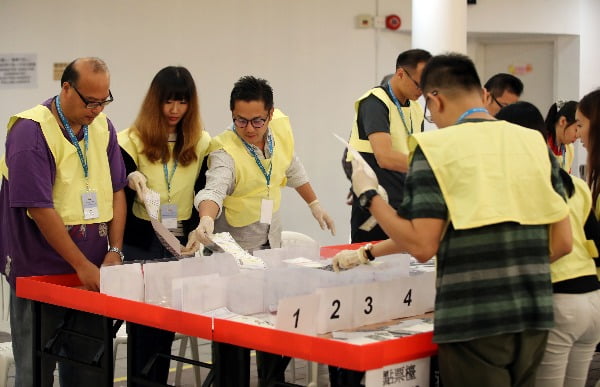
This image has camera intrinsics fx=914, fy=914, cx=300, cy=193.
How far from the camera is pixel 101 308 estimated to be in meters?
2.76

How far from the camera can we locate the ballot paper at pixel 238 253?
119 inches

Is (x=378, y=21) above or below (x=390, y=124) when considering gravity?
above

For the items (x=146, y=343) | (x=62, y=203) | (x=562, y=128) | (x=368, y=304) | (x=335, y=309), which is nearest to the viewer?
(x=335, y=309)

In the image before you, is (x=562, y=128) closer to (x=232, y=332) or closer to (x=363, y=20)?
(x=232, y=332)

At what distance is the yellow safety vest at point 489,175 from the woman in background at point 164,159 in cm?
145

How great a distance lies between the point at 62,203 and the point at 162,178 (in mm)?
471

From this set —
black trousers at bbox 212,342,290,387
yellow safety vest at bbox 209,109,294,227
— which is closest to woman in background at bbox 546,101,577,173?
yellow safety vest at bbox 209,109,294,227

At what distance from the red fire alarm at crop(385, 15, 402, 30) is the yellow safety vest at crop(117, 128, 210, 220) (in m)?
4.05

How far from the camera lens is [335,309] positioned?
243 centimetres

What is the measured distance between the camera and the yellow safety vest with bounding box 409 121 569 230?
2.06 meters

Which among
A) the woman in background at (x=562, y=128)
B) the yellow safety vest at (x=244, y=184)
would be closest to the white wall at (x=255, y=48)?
the woman in background at (x=562, y=128)

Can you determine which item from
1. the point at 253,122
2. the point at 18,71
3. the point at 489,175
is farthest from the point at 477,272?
the point at 18,71

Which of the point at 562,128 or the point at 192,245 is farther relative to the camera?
the point at 562,128

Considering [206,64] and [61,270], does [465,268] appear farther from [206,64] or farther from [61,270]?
[206,64]
